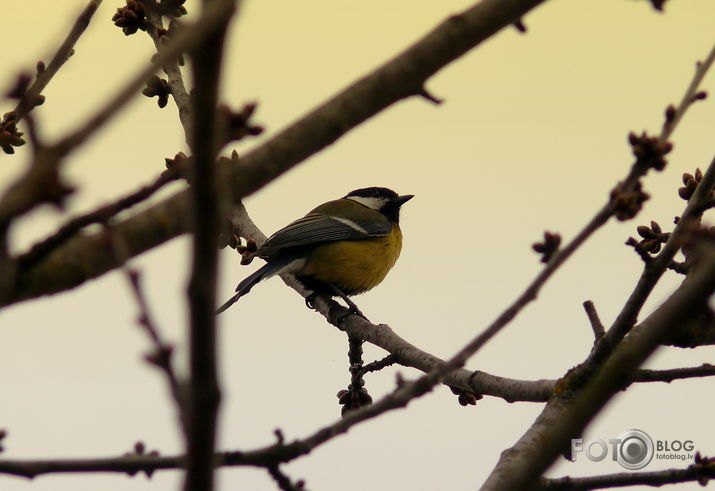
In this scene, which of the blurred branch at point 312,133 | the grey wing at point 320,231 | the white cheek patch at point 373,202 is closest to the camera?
the blurred branch at point 312,133

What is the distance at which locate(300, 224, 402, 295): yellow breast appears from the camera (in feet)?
21.3

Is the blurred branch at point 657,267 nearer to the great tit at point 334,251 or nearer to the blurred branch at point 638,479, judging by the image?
the blurred branch at point 638,479

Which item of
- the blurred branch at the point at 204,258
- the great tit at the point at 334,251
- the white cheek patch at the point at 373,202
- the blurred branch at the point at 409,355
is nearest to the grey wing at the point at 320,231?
the great tit at the point at 334,251

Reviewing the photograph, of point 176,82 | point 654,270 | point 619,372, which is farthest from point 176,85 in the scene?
point 619,372

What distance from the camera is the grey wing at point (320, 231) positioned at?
20.5 feet

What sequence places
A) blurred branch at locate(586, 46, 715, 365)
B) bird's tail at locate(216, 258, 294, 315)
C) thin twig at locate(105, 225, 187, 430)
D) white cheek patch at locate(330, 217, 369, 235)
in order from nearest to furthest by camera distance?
thin twig at locate(105, 225, 187, 430) → blurred branch at locate(586, 46, 715, 365) → bird's tail at locate(216, 258, 294, 315) → white cheek patch at locate(330, 217, 369, 235)

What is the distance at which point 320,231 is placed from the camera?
22.2ft

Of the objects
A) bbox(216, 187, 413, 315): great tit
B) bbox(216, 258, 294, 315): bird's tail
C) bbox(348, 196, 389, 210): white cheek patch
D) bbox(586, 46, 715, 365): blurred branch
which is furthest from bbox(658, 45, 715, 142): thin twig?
bbox(348, 196, 389, 210): white cheek patch

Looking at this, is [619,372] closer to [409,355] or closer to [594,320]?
[594,320]

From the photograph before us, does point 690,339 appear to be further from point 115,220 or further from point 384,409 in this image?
point 115,220

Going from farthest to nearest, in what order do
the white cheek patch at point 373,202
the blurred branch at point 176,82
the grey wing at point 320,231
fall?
the white cheek patch at point 373,202 → the grey wing at point 320,231 → the blurred branch at point 176,82

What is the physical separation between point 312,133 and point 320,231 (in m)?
4.91

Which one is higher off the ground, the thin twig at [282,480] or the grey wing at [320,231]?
the grey wing at [320,231]

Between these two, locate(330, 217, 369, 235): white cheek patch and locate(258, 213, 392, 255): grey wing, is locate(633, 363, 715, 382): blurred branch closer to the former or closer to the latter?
locate(258, 213, 392, 255): grey wing
